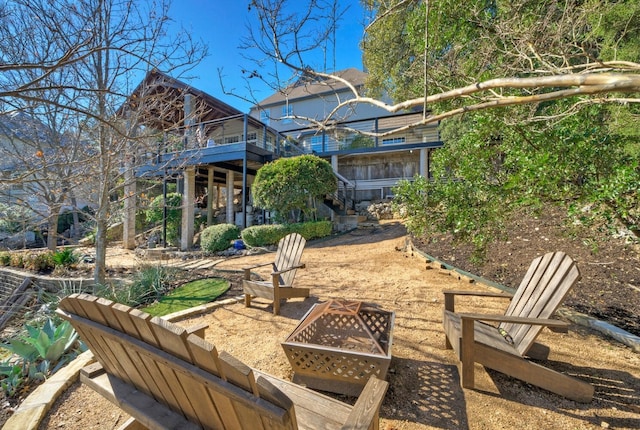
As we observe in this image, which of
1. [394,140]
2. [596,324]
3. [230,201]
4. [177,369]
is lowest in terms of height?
[596,324]

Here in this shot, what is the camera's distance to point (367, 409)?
3.50 feet

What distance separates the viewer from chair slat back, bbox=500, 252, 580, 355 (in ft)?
6.20

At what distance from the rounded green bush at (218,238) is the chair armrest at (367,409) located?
8296mm

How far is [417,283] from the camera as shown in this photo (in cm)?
428

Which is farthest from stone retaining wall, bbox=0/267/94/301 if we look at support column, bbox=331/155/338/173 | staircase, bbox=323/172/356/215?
support column, bbox=331/155/338/173

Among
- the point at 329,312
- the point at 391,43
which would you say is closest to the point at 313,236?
the point at 391,43

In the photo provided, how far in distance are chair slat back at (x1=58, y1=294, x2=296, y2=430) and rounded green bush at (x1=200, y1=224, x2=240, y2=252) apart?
756 cm

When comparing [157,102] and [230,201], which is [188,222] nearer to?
[230,201]

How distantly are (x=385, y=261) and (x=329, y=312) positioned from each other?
388cm

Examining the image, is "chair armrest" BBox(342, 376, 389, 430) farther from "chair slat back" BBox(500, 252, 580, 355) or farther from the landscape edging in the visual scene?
the landscape edging

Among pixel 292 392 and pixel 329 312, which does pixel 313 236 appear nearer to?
pixel 329 312

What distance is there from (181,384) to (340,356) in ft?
3.41

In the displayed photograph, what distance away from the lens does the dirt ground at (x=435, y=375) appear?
1657mm

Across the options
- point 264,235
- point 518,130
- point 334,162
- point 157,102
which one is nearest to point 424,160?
point 334,162
